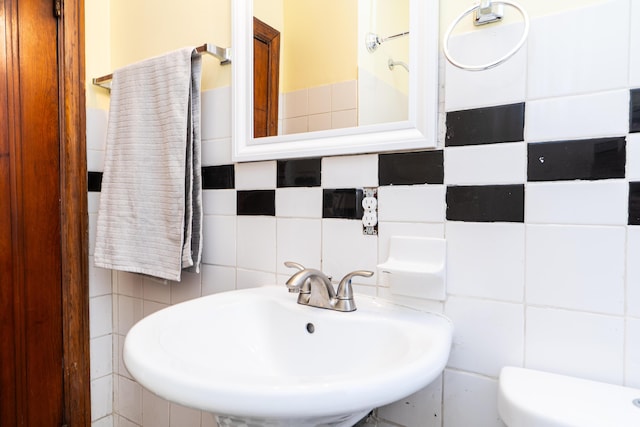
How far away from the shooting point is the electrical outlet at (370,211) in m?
0.85

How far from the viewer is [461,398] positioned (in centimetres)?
75

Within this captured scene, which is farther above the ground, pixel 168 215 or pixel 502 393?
pixel 168 215

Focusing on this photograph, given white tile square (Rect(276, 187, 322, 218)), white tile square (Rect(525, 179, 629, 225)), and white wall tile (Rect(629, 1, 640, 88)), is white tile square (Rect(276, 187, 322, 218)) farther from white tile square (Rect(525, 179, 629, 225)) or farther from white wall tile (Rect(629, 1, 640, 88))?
white wall tile (Rect(629, 1, 640, 88))

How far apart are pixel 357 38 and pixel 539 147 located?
503mm

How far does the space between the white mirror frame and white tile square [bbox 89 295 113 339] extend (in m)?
0.80

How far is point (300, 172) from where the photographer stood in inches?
37.8

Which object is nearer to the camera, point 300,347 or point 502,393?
point 502,393

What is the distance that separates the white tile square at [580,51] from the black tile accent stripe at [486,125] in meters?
0.05

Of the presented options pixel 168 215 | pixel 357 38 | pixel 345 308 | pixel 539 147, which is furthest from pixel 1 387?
pixel 539 147

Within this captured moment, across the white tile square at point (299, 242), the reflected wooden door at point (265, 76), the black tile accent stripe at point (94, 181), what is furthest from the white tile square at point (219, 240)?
the black tile accent stripe at point (94, 181)

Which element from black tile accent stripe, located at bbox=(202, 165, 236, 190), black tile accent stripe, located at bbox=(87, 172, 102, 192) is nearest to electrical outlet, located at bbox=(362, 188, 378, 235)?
black tile accent stripe, located at bbox=(202, 165, 236, 190)

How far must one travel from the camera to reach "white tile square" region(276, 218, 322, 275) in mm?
938

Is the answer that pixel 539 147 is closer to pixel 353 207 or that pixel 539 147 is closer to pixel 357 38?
pixel 353 207

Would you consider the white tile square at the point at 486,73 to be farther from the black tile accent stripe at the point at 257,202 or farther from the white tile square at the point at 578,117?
the black tile accent stripe at the point at 257,202
